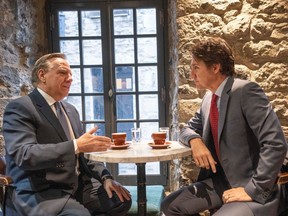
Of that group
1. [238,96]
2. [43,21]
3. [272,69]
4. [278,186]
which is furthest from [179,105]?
[43,21]

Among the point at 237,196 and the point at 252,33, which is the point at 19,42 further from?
the point at 237,196

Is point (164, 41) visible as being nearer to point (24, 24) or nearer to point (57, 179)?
point (24, 24)

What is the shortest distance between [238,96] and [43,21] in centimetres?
251

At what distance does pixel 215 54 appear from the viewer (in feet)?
5.84

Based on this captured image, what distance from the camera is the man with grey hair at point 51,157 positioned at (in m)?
1.67

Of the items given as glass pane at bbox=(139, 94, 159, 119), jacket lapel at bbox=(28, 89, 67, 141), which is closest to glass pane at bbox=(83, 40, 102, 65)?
glass pane at bbox=(139, 94, 159, 119)

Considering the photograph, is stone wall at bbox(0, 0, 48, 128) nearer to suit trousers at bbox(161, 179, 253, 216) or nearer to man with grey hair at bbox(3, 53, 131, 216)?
man with grey hair at bbox(3, 53, 131, 216)

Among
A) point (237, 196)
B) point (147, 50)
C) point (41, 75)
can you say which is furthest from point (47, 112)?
point (147, 50)

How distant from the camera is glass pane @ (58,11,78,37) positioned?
347cm

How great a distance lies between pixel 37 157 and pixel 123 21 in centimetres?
214

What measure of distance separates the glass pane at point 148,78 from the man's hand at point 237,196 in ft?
6.43

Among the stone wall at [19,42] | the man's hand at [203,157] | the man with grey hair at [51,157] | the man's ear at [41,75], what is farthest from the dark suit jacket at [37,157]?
the stone wall at [19,42]

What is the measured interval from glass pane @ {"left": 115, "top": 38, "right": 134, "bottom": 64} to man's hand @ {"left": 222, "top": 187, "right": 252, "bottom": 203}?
2097 mm

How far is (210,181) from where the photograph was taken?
6.28 feet
